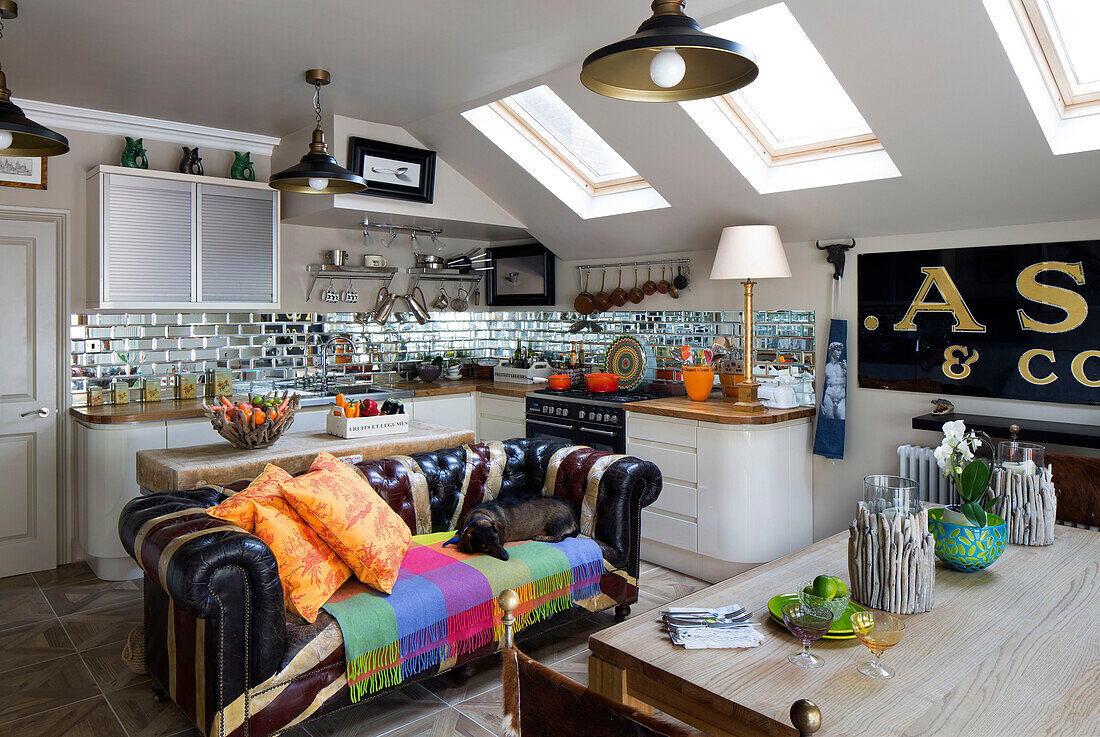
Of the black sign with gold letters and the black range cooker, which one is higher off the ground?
the black sign with gold letters

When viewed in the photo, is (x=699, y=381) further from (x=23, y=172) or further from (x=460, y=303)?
(x=23, y=172)

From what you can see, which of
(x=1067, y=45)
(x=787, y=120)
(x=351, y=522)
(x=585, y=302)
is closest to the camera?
(x=351, y=522)

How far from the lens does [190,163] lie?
471 cm

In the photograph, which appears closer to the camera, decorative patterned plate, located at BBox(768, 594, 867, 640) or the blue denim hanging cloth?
decorative patterned plate, located at BBox(768, 594, 867, 640)

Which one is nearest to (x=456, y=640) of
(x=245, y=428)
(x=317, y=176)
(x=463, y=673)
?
(x=463, y=673)

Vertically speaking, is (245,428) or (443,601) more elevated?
(245,428)

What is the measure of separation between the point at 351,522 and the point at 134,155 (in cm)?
323

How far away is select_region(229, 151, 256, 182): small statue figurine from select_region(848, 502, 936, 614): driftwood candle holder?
14.7ft

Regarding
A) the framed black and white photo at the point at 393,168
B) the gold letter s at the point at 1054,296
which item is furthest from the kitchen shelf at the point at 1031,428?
the framed black and white photo at the point at 393,168

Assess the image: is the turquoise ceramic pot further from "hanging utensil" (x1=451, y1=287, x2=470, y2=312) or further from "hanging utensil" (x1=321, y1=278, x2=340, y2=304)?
"hanging utensil" (x1=451, y1=287, x2=470, y2=312)

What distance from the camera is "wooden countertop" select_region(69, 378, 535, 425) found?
13.7ft

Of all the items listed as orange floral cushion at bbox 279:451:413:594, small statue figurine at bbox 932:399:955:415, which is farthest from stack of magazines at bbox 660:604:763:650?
small statue figurine at bbox 932:399:955:415

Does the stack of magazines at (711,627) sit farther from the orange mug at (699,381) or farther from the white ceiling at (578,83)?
the orange mug at (699,381)

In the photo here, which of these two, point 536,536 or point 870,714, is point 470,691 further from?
point 870,714
